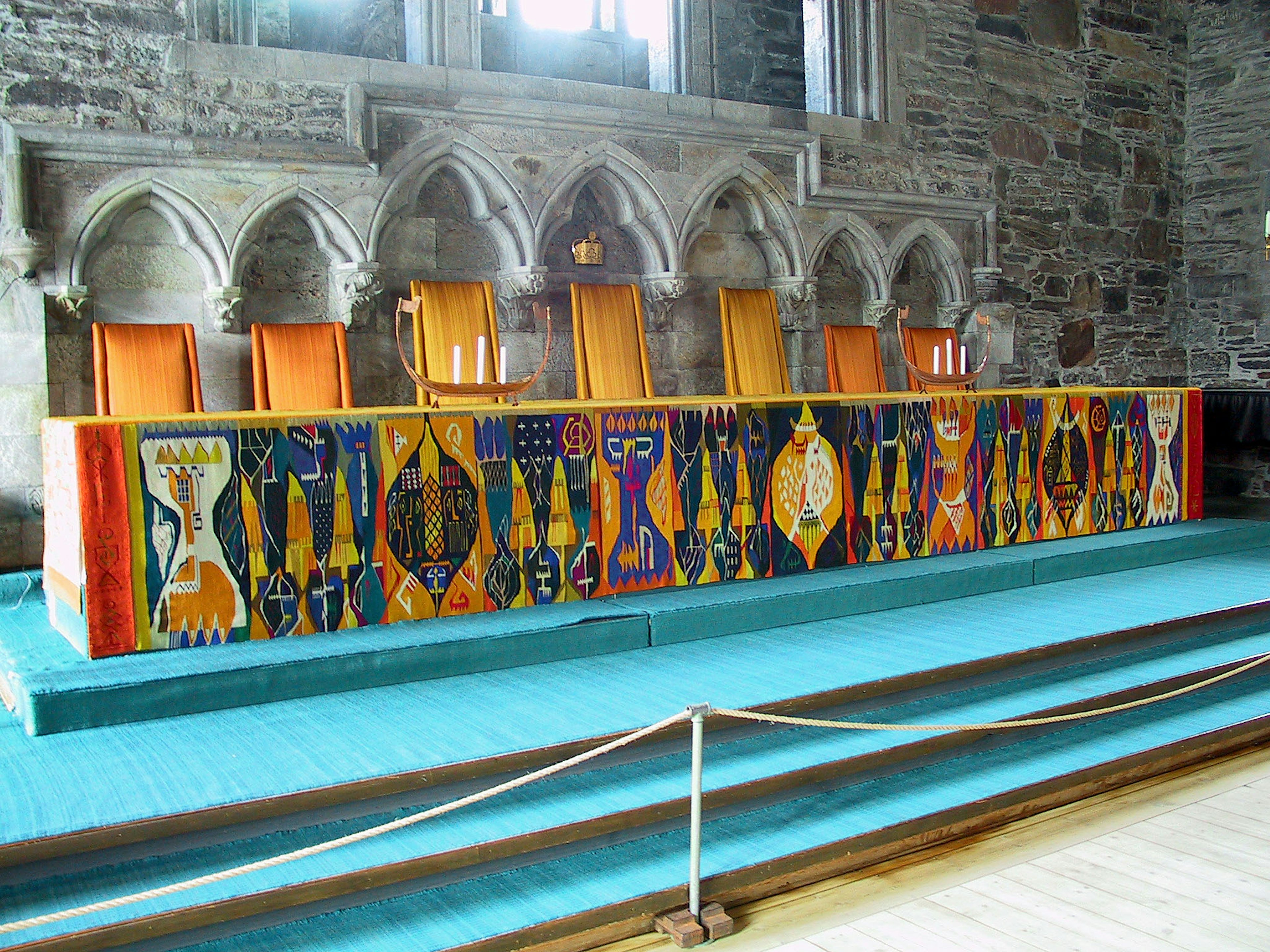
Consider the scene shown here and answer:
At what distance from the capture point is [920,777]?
10.4ft

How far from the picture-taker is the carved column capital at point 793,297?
6.96 m

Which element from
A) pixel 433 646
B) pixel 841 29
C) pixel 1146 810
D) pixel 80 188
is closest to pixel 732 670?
pixel 433 646

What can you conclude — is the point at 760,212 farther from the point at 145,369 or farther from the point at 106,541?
the point at 106,541

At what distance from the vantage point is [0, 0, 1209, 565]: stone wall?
16.5 feet

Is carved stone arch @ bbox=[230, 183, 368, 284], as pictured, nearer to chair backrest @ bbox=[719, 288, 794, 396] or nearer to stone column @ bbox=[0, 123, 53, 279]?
stone column @ bbox=[0, 123, 53, 279]

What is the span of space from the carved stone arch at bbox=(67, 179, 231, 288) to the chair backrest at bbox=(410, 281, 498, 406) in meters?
0.93

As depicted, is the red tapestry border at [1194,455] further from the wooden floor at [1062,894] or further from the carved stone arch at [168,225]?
the carved stone arch at [168,225]

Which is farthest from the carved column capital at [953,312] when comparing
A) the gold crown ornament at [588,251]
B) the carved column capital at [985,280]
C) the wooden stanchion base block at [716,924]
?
the wooden stanchion base block at [716,924]

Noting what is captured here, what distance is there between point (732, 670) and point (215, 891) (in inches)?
64.6

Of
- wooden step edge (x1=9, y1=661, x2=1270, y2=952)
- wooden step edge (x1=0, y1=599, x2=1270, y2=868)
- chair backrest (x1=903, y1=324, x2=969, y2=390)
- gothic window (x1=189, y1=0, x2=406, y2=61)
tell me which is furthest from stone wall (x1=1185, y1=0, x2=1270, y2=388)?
wooden step edge (x1=9, y1=661, x2=1270, y2=952)

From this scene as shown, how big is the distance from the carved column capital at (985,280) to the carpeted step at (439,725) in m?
4.02

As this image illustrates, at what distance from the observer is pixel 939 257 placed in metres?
7.72

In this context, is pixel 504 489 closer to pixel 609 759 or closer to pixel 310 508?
pixel 310 508

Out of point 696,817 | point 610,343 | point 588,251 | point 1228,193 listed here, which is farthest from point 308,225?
point 1228,193
